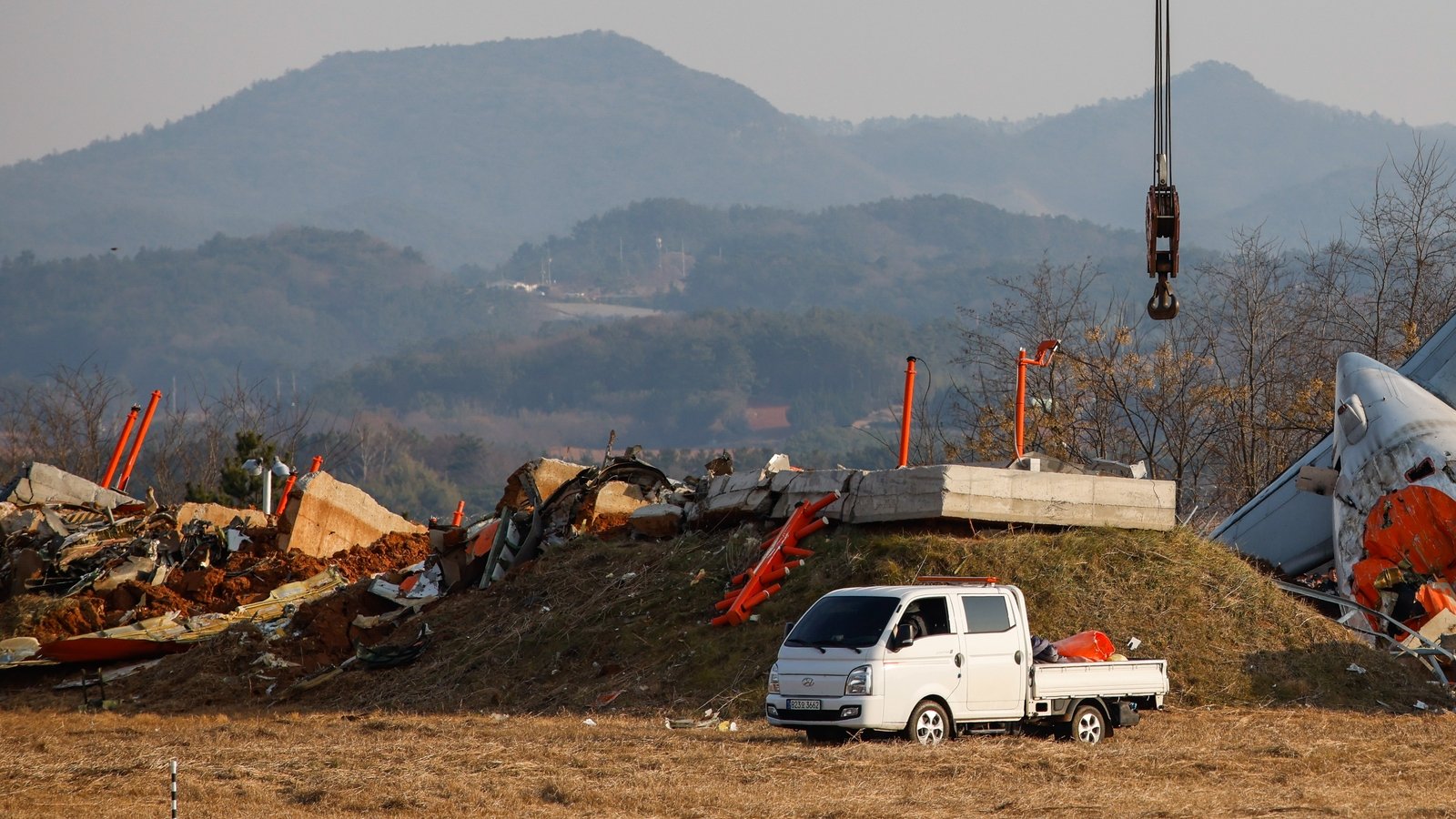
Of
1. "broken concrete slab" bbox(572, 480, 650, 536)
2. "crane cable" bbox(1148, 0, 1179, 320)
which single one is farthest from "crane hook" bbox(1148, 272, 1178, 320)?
"broken concrete slab" bbox(572, 480, 650, 536)

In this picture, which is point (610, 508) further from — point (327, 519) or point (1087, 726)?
point (1087, 726)

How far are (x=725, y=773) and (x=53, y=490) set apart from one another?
28.4 metres

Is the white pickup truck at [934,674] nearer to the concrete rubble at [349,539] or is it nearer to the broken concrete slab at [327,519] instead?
the concrete rubble at [349,539]

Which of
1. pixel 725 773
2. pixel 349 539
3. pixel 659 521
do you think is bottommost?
pixel 725 773

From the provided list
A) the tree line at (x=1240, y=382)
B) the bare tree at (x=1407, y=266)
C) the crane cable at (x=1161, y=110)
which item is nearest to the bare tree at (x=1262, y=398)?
the tree line at (x=1240, y=382)

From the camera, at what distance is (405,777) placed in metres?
14.7

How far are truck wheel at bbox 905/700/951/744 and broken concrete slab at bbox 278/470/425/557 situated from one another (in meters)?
20.2

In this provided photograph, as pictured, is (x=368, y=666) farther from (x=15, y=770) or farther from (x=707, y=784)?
(x=707, y=784)

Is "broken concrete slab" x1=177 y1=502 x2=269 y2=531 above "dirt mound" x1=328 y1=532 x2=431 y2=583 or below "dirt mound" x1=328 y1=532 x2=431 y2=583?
above

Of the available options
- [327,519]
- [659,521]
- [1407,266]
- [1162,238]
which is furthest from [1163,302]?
[1407,266]

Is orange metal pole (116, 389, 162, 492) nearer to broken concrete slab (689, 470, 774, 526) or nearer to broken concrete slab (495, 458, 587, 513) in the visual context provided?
broken concrete slab (495, 458, 587, 513)

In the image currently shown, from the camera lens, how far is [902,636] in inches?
647

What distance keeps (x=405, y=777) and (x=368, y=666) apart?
968 centimetres

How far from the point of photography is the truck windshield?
54.1 ft
